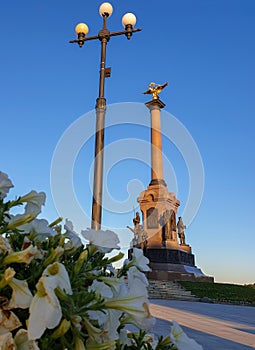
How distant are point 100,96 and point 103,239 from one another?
22.0ft

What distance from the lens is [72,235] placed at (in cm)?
118

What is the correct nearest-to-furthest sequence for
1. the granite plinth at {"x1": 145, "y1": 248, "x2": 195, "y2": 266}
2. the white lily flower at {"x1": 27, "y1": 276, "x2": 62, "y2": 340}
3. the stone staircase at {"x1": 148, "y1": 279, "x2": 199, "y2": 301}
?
the white lily flower at {"x1": 27, "y1": 276, "x2": 62, "y2": 340}, the stone staircase at {"x1": 148, "y1": 279, "x2": 199, "y2": 301}, the granite plinth at {"x1": 145, "y1": 248, "x2": 195, "y2": 266}

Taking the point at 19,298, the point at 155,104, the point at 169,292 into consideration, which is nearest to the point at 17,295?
the point at 19,298

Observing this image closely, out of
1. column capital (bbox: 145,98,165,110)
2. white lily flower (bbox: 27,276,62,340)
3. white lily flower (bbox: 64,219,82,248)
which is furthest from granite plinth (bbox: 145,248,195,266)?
→ white lily flower (bbox: 27,276,62,340)

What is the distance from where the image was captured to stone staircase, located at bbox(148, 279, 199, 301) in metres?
17.3

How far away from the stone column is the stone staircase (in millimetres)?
9073

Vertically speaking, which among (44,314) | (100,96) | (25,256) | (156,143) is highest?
(156,143)

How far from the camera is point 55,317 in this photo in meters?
0.64

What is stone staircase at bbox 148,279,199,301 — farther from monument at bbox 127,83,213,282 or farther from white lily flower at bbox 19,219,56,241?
white lily flower at bbox 19,219,56,241

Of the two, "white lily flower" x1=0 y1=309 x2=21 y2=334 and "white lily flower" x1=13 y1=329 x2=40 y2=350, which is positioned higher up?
"white lily flower" x1=0 y1=309 x2=21 y2=334

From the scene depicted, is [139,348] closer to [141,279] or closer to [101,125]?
[141,279]

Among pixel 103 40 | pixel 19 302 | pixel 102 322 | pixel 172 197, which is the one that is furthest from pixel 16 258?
pixel 172 197

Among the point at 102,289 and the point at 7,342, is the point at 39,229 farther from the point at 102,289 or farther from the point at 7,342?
the point at 7,342

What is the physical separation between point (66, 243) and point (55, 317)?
0.48 m
